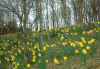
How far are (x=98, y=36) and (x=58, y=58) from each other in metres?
1.09

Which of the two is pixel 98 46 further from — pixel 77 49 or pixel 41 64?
pixel 41 64

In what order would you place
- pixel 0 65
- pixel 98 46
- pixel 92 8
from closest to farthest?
pixel 98 46 < pixel 0 65 < pixel 92 8

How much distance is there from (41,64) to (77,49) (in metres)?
0.79

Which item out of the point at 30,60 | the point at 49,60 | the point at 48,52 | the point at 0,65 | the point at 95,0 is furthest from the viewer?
the point at 95,0

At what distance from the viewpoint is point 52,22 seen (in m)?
13.7

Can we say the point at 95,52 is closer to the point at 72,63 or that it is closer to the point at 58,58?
the point at 72,63

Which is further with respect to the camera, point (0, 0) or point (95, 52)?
point (0, 0)

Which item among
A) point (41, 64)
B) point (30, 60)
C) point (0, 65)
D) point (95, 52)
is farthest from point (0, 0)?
point (95, 52)

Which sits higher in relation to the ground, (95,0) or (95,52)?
(95,0)

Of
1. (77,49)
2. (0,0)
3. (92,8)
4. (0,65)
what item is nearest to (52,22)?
(92,8)

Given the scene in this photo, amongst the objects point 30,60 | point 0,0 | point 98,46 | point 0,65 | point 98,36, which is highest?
point 0,0

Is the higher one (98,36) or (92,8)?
(92,8)

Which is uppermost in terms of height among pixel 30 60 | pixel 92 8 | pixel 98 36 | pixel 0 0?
pixel 92 8

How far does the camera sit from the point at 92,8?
33.4 ft
